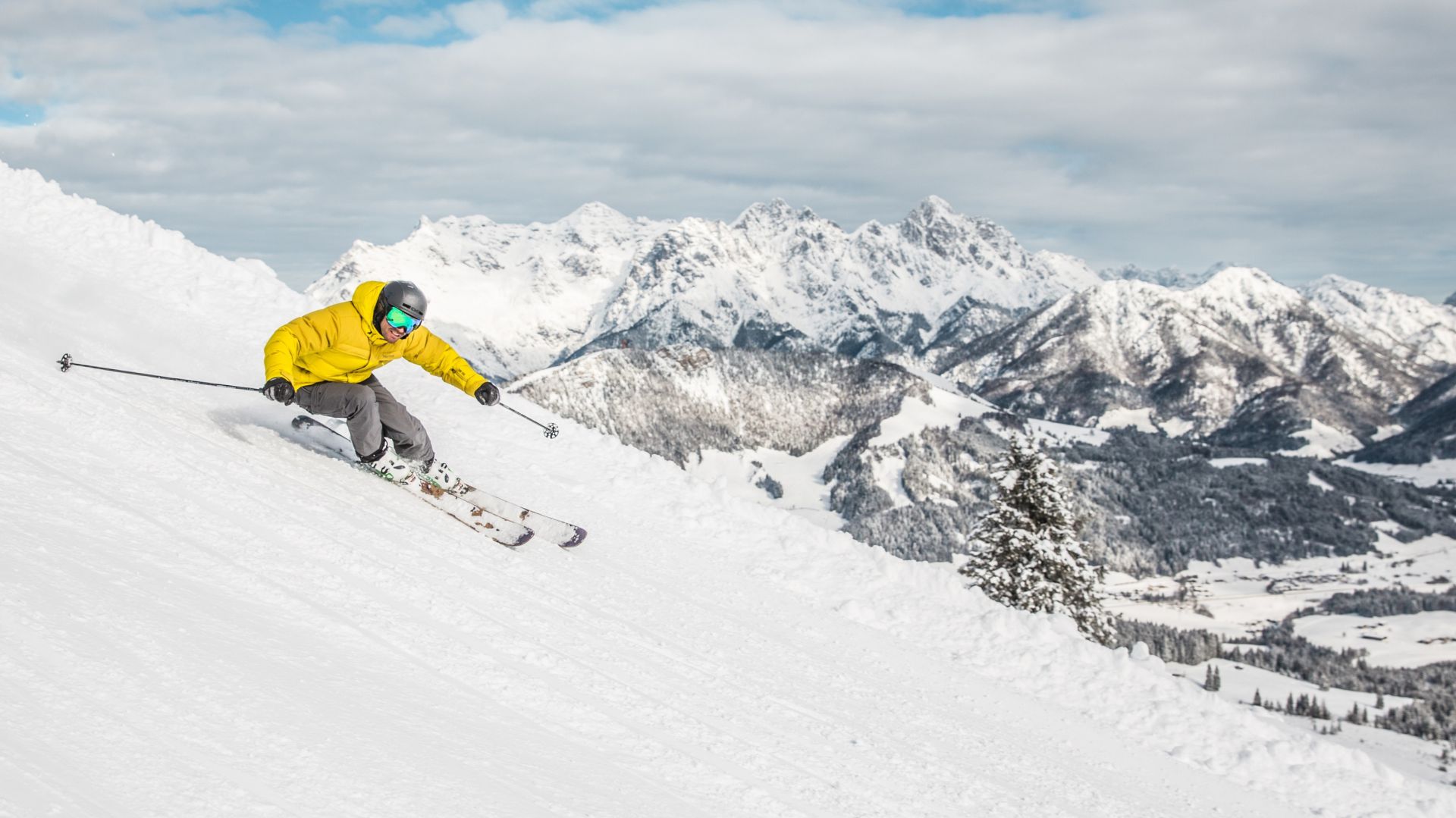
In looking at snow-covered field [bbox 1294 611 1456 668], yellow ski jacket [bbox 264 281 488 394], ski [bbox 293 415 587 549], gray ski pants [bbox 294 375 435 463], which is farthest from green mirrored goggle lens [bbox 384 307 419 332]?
snow-covered field [bbox 1294 611 1456 668]

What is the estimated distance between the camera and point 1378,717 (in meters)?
118

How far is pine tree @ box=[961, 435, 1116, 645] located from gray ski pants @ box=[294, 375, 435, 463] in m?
24.4

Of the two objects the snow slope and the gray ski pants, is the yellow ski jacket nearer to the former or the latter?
the gray ski pants

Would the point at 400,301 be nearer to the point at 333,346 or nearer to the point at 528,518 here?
the point at 333,346

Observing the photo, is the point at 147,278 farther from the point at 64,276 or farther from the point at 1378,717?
the point at 1378,717

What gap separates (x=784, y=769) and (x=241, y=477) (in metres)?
6.66

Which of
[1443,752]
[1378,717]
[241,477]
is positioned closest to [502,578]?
[241,477]

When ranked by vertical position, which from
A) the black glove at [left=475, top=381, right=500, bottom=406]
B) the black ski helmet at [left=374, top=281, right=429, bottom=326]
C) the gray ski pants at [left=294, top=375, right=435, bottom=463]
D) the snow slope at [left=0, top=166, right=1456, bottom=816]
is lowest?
the snow slope at [left=0, top=166, right=1456, bottom=816]

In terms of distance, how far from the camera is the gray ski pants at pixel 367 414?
11.2m

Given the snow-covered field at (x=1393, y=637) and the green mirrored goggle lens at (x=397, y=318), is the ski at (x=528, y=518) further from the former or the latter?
the snow-covered field at (x=1393, y=637)

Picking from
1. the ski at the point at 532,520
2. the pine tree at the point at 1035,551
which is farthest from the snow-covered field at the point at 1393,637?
the ski at the point at 532,520

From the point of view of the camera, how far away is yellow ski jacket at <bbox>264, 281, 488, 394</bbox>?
423 inches

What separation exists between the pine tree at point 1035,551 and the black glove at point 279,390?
2640 cm

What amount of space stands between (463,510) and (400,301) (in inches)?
106
